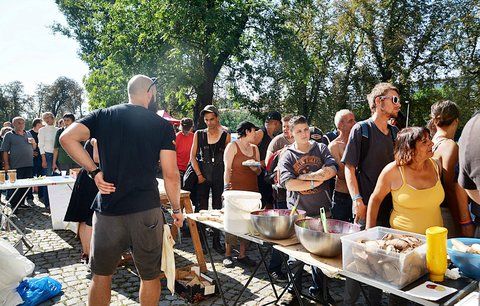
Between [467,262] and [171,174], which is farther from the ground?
[171,174]

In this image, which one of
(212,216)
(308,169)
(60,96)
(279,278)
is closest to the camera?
(308,169)

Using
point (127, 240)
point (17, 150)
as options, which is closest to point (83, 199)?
point (127, 240)

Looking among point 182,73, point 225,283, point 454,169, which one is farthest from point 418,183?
point 182,73

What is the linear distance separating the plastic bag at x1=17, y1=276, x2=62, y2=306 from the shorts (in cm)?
127

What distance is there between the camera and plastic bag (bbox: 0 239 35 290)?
277 cm

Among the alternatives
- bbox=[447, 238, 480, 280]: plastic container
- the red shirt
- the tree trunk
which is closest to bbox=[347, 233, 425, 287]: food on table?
bbox=[447, 238, 480, 280]: plastic container

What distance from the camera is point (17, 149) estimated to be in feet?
24.1

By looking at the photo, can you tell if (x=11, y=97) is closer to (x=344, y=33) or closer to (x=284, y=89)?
(x=284, y=89)

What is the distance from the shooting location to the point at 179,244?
16.8ft

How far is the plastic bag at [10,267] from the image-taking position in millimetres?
2771

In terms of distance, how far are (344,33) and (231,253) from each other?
2053cm

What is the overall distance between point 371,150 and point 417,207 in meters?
0.71

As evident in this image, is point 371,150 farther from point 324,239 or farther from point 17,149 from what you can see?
point 17,149

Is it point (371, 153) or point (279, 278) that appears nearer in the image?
point (371, 153)
